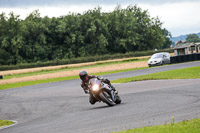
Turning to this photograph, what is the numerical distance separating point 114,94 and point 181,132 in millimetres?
7158

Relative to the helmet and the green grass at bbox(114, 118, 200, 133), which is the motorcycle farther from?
the green grass at bbox(114, 118, 200, 133)

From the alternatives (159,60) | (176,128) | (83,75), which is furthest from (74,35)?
(176,128)

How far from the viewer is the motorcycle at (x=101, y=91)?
12938mm

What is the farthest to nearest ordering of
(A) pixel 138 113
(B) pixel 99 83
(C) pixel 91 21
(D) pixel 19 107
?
1. (C) pixel 91 21
2. (D) pixel 19 107
3. (B) pixel 99 83
4. (A) pixel 138 113

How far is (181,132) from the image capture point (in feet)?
21.9

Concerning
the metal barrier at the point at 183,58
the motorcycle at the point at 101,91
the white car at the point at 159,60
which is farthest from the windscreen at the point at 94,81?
the metal barrier at the point at 183,58

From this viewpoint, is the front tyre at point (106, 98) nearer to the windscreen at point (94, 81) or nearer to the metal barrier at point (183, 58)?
the windscreen at point (94, 81)

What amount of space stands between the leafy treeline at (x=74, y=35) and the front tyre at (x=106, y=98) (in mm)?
78394

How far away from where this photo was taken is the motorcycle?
42.4ft

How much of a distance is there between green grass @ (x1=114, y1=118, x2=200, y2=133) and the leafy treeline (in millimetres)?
84333

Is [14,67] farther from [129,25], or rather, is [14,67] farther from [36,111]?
[36,111]

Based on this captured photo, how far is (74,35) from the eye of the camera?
97.4 m

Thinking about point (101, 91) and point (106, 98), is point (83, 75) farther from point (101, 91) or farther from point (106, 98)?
point (106, 98)

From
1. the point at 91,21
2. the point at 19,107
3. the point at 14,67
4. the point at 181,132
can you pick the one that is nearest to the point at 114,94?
the point at 19,107
